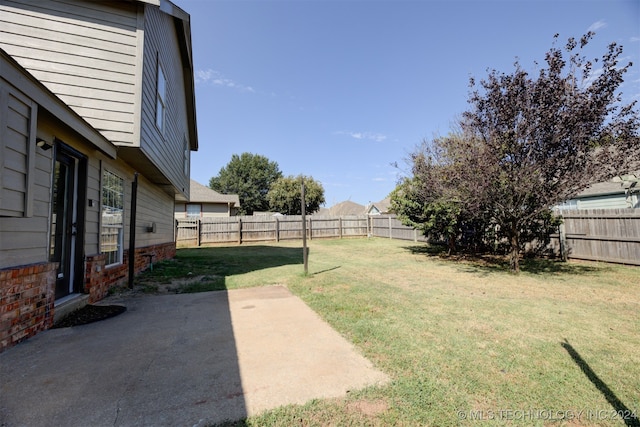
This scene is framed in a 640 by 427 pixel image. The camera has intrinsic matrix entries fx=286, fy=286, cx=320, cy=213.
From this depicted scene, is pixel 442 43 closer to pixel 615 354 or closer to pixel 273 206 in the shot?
pixel 615 354

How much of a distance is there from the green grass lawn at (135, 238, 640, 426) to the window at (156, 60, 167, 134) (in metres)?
3.65

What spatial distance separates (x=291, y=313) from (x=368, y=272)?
364cm

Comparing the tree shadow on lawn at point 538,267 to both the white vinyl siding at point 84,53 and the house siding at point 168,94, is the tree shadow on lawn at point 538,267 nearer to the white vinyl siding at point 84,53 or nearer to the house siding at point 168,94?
the house siding at point 168,94

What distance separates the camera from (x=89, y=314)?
405 cm

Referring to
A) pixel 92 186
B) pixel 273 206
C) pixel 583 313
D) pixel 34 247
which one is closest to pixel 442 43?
pixel 583 313

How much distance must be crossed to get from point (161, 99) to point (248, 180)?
114 feet

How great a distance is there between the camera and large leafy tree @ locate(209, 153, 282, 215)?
1587 inches

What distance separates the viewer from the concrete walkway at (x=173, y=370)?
6.18ft

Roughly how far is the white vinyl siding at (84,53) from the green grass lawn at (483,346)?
357 centimetres

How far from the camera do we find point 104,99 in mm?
4902

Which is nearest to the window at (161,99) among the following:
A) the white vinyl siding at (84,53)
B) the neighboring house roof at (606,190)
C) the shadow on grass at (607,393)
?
the white vinyl siding at (84,53)

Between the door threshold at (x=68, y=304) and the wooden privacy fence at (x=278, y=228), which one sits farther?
the wooden privacy fence at (x=278, y=228)

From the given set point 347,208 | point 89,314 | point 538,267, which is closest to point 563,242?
point 538,267

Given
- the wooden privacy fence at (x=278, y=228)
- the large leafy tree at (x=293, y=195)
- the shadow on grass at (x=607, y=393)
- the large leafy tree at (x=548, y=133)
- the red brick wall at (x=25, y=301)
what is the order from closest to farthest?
the shadow on grass at (x=607, y=393) → the red brick wall at (x=25, y=301) → the large leafy tree at (x=548, y=133) → the wooden privacy fence at (x=278, y=228) → the large leafy tree at (x=293, y=195)
